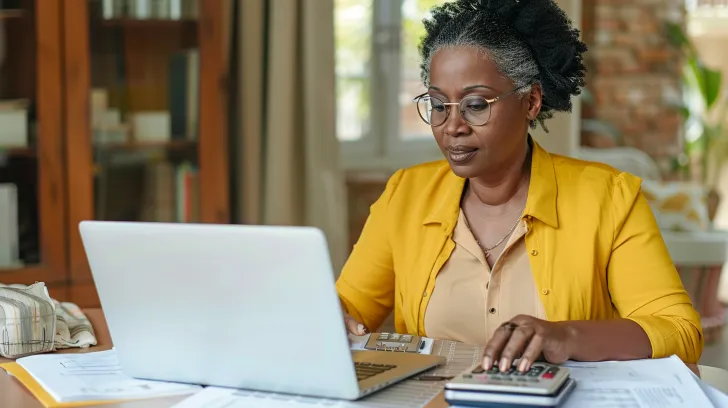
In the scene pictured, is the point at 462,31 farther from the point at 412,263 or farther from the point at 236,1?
the point at 236,1

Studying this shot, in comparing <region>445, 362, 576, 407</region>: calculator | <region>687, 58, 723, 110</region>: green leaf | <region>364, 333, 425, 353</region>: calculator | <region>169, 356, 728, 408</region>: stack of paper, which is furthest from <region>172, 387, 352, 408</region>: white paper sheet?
<region>687, 58, 723, 110</region>: green leaf

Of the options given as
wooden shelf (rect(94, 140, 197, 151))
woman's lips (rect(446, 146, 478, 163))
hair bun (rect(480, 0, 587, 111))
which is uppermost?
hair bun (rect(480, 0, 587, 111))

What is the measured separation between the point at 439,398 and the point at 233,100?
101 inches

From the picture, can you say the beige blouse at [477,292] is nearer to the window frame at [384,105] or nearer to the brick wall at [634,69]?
the window frame at [384,105]

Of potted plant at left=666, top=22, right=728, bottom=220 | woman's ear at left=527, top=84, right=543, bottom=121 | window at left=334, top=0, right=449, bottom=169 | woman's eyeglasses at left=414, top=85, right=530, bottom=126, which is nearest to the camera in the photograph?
woman's eyeglasses at left=414, top=85, right=530, bottom=126

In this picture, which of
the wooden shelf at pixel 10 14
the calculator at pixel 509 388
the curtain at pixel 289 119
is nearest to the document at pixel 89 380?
the calculator at pixel 509 388

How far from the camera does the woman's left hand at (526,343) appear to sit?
1.18 metres

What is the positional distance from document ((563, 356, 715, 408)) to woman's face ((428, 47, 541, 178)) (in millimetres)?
444

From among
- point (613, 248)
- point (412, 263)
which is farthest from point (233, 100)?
point (613, 248)

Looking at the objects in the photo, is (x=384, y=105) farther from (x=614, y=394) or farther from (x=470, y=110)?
(x=614, y=394)

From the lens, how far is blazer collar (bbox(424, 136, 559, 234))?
65.9 inches

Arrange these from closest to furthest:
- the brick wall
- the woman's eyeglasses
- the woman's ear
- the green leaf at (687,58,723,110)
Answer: the woman's eyeglasses < the woman's ear < the brick wall < the green leaf at (687,58,723,110)

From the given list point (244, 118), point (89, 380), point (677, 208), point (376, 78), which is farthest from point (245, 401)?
point (677, 208)

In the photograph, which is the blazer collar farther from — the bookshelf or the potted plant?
the potted plant
